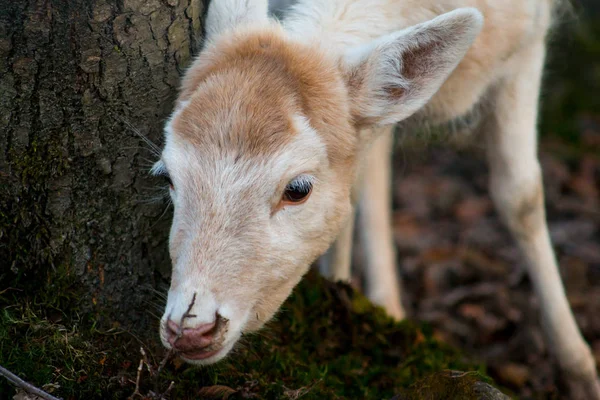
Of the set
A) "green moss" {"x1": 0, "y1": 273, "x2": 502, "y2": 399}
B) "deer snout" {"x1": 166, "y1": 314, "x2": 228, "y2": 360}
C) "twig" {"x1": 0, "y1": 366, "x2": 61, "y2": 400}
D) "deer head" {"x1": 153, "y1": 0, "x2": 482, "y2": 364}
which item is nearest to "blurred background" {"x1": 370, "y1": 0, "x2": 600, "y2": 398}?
"green moss" {"x1": 0, "y1": 273, "x2": 502, "y2": 399}

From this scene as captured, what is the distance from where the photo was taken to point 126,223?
11.9 feet

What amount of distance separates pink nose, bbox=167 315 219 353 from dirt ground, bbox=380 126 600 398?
294cm

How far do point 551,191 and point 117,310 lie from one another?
5292 millimetres

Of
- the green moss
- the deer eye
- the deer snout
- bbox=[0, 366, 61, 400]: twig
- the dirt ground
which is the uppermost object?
the deer eye

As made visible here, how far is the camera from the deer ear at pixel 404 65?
342 centimetres

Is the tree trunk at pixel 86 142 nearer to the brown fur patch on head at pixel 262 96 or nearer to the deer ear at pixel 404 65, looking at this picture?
the brown fur patch on head at pixel 262 96

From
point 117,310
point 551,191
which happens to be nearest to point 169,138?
point 117,310

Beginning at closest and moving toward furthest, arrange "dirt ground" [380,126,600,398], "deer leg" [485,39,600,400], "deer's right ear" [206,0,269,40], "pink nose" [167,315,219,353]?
"pink nose" [167,315,219,353] → "deer's right ear" [206,0,269,40] → "deer leg" [485,39,600,400] → "dirt ground" [380,126,600,398]

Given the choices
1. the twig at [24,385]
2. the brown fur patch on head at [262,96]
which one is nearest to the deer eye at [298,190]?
the brown fur patch on head at [262,96]

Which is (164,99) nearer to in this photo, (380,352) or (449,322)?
(380,352)

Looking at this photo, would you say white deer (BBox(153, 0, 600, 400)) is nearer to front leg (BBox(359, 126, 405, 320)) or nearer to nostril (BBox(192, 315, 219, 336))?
nostril (BBox(192, 315, 219, 336))

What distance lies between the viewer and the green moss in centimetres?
332

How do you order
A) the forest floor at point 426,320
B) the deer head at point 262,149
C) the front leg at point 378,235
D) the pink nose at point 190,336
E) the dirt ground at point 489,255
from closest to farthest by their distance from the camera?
the pink nose at point 190,336 < the deer head at point 262,149 < the forest floor at point 426,320 < the dirt ground at point 489,255 < the front leg at point 378,235

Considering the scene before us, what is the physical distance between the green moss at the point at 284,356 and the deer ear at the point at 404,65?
47.5 inches
